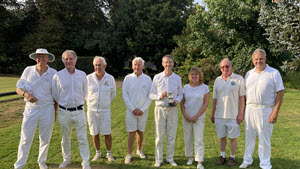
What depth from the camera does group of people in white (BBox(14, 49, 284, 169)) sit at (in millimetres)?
3857

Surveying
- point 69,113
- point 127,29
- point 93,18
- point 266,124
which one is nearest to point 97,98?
point 69,113

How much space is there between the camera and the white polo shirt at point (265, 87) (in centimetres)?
385

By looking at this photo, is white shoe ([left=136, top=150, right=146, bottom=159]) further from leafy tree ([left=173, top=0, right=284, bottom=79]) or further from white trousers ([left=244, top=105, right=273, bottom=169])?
leafy tree ([left=173, top=0, right=284, bottom=79])

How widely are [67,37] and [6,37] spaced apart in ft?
22.6

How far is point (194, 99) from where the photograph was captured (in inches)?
161

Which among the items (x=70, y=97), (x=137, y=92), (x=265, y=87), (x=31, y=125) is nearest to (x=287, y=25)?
(x=265, y=87)

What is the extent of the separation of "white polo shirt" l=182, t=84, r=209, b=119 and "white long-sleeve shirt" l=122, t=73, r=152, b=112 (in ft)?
2.61

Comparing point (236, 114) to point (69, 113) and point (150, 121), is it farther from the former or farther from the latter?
point (150, 121)

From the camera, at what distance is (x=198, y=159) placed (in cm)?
411

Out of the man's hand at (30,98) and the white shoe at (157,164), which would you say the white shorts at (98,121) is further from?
the white shoe at (157,164)

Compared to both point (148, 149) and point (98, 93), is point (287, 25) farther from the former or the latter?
point (98, 93)

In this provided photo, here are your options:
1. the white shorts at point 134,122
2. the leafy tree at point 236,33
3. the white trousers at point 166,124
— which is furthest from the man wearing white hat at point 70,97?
the leafy tree at point 236,33

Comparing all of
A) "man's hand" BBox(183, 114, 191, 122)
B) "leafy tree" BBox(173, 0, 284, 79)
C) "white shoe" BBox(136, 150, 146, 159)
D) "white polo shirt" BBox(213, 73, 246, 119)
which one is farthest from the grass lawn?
"leafy tree" BBox(173, 0, 284, 79)

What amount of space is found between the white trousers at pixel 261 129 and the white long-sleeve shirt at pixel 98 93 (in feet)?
8.94
